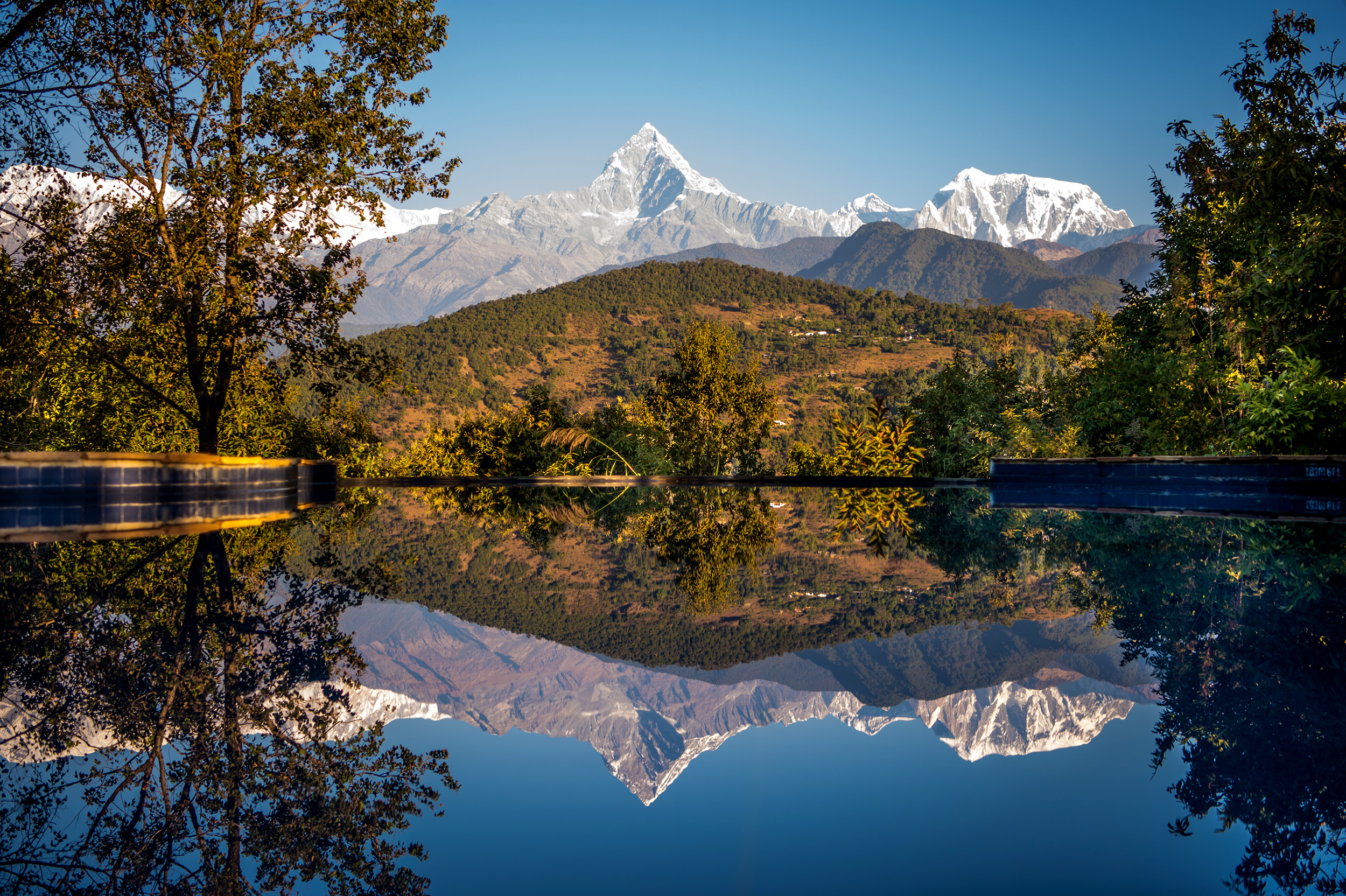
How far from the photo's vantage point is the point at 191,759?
5.66 feet

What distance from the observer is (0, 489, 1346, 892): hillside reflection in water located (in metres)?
1.57

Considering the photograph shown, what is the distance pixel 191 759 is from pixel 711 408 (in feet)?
40.3

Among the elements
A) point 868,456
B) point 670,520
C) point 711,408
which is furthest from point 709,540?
point 711,408

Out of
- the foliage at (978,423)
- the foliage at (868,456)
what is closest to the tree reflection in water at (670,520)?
the foliage at (868,456)

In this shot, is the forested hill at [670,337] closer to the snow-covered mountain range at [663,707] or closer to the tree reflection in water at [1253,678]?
the tree reflection in water at [1253,678]

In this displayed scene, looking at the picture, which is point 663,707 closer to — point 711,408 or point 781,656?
point 781,656

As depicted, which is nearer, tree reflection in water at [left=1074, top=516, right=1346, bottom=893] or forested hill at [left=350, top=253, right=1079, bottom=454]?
tree reflection in water at [left=1074, top=516, right=1346, bottom=893]

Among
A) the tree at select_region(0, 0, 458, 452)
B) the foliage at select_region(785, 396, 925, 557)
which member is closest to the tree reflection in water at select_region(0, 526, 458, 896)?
the tree at select_region(0, 0, 458, 452)

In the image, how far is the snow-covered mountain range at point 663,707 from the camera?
1.91 meters

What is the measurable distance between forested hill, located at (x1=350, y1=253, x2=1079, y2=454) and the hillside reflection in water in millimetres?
37051

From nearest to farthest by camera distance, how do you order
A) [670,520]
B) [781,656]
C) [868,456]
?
1. [781,656]
2. [670,520]
3. [868,456]

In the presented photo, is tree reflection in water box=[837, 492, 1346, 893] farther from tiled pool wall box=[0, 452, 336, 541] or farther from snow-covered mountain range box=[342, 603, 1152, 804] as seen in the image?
tiled pool wall box=[0, 452, 336, 541]

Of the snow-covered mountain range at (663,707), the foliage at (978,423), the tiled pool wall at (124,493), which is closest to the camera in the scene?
the snow-covered mountain range at (663,707)

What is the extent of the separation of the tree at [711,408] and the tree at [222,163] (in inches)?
225
